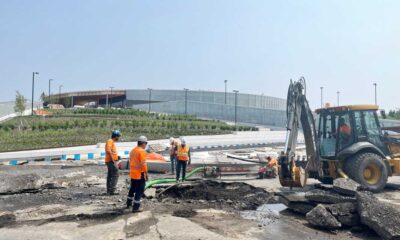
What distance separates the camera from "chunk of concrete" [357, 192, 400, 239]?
659 cm

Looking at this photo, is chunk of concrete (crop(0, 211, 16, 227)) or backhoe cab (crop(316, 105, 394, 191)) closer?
chunk of concrete (crop(0, 211, 16, 227))

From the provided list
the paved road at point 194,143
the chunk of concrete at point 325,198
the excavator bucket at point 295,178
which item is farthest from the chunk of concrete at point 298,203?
the paved road at point 194,143

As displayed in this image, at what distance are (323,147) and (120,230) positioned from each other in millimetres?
7214

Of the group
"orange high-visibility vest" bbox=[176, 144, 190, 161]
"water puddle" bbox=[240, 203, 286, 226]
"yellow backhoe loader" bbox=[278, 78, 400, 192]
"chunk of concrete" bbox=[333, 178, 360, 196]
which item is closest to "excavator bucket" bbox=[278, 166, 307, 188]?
"yellow backhoe loader" bbox=[278, 78, 400, 192]

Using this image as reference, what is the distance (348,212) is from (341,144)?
439cm

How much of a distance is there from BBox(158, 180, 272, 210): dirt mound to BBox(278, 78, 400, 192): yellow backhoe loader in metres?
0.96

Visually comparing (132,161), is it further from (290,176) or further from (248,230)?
(290,176)

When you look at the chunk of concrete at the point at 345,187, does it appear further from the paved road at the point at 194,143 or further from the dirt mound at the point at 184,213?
the paved road at the point at 194,143

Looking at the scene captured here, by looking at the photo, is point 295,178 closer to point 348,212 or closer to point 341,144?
point 341,144

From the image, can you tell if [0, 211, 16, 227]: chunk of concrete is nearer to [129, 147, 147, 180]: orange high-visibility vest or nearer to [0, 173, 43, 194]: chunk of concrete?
[129, 147, 147, 180]: orange high-visibility vest

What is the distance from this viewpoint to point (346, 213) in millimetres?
7504

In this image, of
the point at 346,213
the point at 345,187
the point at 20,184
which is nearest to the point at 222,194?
the point at 345,187

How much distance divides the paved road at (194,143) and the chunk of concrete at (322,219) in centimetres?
1748

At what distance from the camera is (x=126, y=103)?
7825cm
